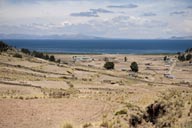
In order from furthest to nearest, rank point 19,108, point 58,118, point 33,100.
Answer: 1. point 33,100
2. point 19,108
3. point 58,118

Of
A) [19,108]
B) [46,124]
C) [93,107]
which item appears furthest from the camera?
[93,107]

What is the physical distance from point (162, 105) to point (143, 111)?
1.20 meters

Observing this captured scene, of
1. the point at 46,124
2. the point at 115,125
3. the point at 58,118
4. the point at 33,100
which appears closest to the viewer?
the point at 115,125

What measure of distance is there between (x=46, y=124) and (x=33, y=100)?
8.66m

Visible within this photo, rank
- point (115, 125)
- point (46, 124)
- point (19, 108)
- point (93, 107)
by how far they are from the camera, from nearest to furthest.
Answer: point (115, 125), point (46, 124), point (19, 108), point (93, 107)

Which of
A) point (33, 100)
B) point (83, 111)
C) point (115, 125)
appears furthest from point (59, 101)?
point (115, 125)

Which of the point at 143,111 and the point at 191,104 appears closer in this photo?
the point at 191,104

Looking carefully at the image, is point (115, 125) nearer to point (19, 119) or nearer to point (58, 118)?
point (58, 118)

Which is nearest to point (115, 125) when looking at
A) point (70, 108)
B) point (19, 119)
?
point (19, 119)

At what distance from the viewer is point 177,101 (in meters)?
20.6

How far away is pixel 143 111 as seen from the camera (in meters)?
21.5

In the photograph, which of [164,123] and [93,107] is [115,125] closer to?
[164,123]

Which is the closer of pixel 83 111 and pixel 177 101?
pixel 177 101

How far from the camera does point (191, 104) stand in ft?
62.7
